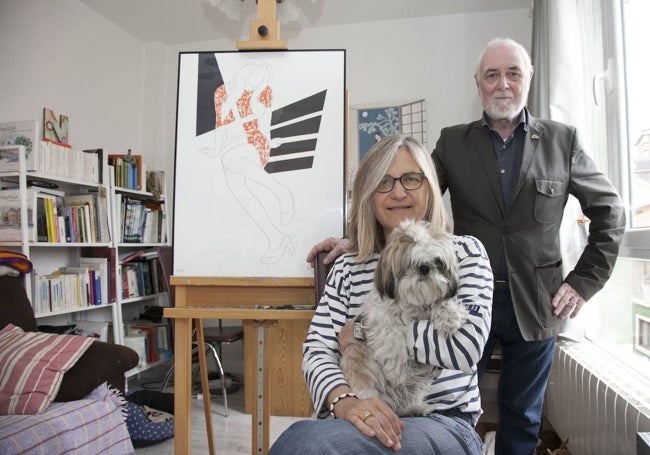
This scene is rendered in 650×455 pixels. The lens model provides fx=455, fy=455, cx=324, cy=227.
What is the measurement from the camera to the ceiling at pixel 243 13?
3.85 m

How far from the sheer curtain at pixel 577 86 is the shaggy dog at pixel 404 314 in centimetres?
156

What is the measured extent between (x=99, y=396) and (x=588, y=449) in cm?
226

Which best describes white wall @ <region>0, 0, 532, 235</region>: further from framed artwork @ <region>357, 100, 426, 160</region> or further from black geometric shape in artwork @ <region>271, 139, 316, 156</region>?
black geometric shape in artwork @ <region>271, 139, 316, 156</region>

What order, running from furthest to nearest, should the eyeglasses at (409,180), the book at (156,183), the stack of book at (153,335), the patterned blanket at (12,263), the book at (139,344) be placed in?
the book at (156,183), the stack of book at (153,335), the book at (139,344), the patterned blanket at (12,263), the eyeglasses at (409,180)

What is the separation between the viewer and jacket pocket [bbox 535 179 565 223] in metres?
1.79

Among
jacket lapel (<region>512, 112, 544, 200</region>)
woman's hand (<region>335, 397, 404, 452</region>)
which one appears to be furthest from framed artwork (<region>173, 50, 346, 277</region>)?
woman's hand (<region>335, 397, 404, 452</region>)

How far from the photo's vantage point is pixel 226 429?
3111 mm

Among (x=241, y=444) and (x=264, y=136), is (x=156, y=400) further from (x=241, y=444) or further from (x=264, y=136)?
(x=264, y=136)

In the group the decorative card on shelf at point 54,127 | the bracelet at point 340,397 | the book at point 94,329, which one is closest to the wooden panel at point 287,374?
the book at point 94,329

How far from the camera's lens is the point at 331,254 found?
1643mm

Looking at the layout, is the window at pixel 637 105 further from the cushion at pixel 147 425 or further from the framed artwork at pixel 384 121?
the cushion at pixel 147 425

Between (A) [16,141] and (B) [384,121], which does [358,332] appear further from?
(B) [384,121]

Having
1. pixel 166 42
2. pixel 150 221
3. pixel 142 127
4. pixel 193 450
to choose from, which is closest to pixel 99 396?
pixel 193 450

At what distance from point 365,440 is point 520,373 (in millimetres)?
1109
